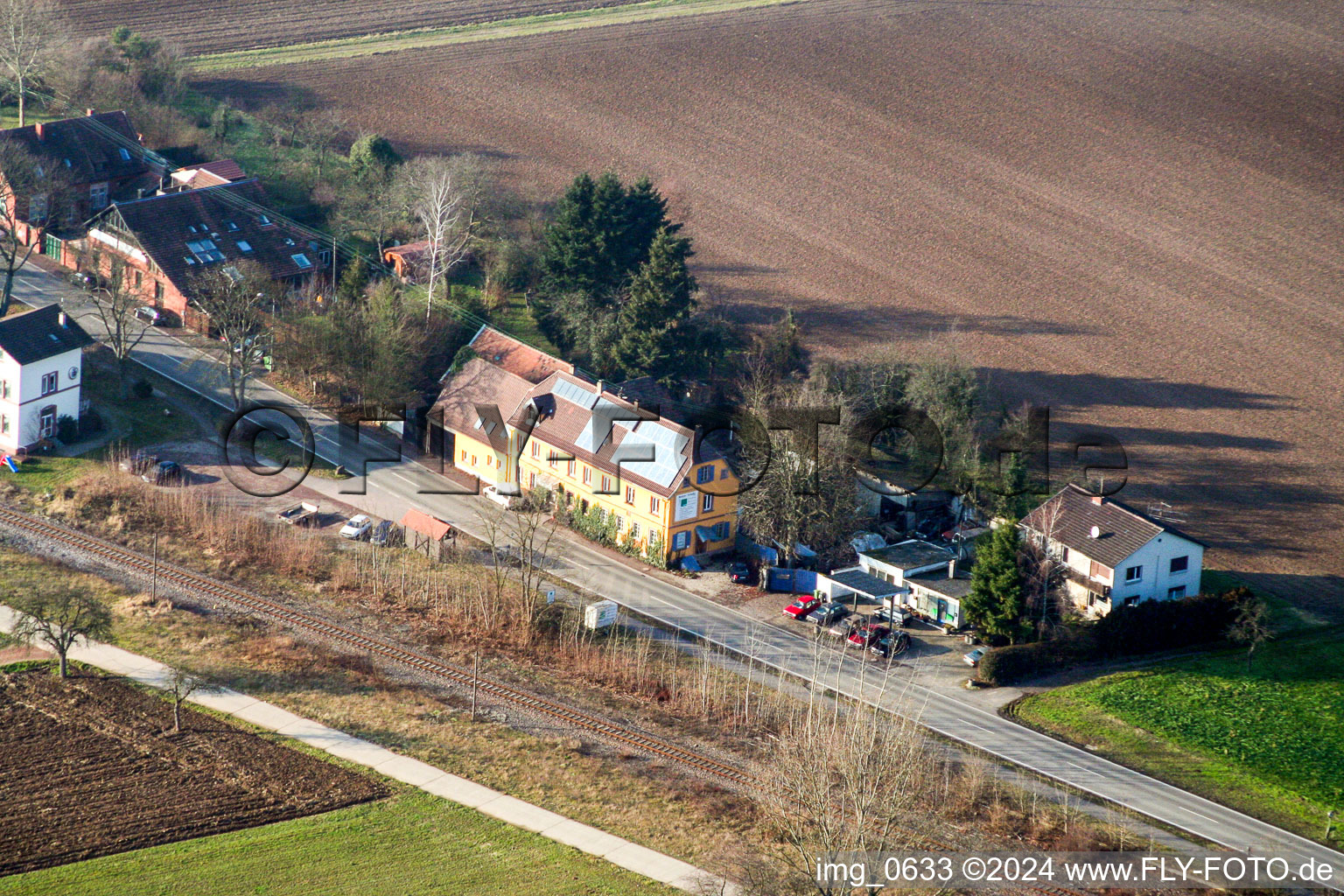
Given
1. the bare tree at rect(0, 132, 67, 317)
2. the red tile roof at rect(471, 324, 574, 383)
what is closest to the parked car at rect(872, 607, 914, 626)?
the red tile roof at rect(471, 324, 574, 383)

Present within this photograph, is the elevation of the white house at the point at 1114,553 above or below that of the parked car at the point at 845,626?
above

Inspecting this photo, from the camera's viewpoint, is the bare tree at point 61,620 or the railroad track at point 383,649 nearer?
the railroad track at point 383,649

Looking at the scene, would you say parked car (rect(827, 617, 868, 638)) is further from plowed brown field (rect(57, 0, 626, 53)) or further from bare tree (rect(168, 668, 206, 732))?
plowed brown field (rect(57, 0, 626, 53))

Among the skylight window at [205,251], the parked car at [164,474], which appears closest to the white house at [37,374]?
the parked car at [164,474]

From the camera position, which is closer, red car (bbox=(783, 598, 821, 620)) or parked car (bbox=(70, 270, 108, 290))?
red car (bbox=(783, 598, 821, 620))

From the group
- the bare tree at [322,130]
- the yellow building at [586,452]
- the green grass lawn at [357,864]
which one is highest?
the bare tree at [322,130]

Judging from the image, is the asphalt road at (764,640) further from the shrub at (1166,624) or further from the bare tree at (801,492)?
the shrub at (1166,624)

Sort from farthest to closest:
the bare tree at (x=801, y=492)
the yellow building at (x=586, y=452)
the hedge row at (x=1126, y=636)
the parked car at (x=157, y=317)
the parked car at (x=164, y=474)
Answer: the parked car at (x=157, y=317), the parked car at (x=164, y=474), the yellow building at (x=586, y=452), the bare tree at (x=801, y=492), the hedge row at (x=1126, y=636)
